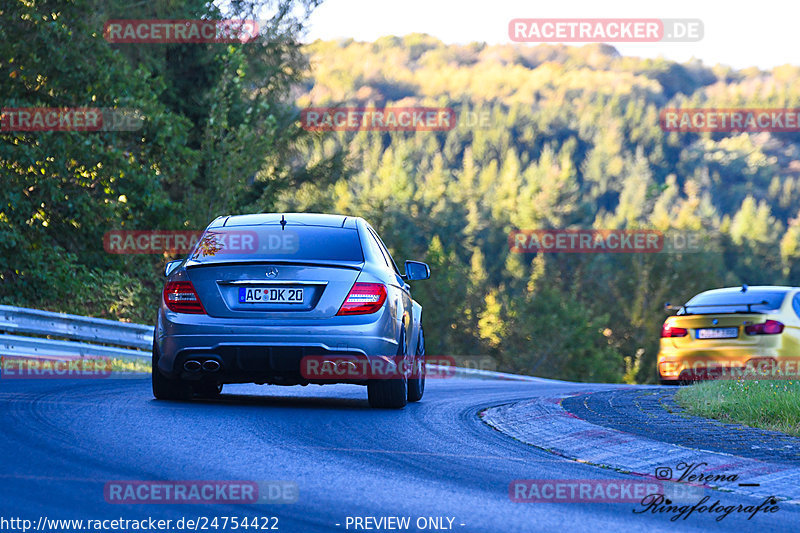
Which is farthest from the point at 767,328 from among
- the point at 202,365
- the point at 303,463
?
the point at 303,463

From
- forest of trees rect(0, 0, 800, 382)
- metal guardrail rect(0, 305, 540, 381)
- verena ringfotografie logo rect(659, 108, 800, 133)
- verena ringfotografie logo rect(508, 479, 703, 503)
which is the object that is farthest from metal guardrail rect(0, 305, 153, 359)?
verena ringfotografie logo rect(659, 108, 800, 133)

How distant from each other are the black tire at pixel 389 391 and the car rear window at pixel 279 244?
89 centimetres

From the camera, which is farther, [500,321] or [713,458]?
[500,321]

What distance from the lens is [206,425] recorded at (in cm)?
805

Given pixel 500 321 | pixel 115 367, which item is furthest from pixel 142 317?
pixel 500 321

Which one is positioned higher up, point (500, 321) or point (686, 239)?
point (686, 239)

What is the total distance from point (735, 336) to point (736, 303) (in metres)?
0.53

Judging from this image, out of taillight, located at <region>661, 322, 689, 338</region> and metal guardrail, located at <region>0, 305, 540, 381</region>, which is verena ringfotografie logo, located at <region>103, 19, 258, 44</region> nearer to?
metal guardrail, located at <region>0, 305, 540, 381</region>

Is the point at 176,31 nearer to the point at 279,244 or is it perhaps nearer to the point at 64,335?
the point at 64,335

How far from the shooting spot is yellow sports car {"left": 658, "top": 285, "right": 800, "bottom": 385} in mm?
15938

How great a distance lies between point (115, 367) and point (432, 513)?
13060 mm

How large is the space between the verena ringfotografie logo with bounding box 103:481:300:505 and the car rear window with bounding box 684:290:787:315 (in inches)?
445

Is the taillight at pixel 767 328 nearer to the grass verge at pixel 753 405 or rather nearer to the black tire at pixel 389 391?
the grass verge at pixel 753 405

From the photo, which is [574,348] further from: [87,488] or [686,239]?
[87,488]
